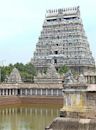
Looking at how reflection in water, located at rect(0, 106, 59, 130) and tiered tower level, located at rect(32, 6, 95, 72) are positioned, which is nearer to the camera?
reflection in water, located at rect(0, 106, 59, 130)

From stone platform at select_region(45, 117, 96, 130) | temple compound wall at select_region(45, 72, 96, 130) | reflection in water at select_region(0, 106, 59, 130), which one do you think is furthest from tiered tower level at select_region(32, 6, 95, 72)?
stone platform at select_region(45, 117, 96, 130)

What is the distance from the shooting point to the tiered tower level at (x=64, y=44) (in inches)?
3984

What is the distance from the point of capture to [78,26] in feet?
335

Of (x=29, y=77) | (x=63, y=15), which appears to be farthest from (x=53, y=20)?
(x=29, y=77)

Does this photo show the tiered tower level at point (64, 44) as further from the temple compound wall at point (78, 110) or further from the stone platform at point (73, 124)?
the stone platform at point (73, 124)

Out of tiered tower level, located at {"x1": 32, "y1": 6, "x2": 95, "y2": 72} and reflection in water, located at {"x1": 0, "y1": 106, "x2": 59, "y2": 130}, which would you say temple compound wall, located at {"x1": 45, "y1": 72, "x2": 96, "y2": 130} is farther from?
tiered tower level, located at {"x1": 32, "y1": 6, "x2": 95, "y2": 72}

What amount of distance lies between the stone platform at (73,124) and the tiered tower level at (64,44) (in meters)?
84.4

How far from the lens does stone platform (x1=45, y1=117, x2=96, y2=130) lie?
1580 centimetres

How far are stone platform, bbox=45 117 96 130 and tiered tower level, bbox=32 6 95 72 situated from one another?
84385 mm

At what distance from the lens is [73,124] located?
52.8 feet

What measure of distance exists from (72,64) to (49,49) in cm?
786

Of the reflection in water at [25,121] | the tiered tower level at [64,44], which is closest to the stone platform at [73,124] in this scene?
the reflection in water at [25,121]

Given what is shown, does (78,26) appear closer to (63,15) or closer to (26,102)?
(63,15)

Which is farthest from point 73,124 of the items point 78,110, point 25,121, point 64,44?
point 64,44
